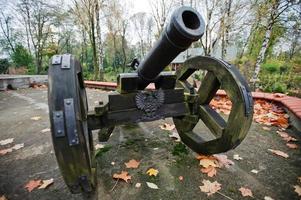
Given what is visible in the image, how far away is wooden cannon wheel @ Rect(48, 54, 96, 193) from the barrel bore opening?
0.81 meters

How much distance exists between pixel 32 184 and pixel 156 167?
123 cm

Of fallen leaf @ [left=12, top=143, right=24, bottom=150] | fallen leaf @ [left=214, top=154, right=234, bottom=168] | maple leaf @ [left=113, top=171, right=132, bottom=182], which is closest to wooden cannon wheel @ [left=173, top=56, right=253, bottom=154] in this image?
fallen leaf @ [left=214, top=154, right=234, bottom=168]

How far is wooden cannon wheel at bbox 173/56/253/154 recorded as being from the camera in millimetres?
1717

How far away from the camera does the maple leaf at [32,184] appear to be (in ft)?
5.92

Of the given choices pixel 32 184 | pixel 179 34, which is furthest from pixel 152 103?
pixel 32 184

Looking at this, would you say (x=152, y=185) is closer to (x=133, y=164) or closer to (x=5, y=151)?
(x=133, y=164)

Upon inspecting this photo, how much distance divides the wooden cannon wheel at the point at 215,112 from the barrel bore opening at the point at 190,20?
0.77 metres

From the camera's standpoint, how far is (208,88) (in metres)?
2.21

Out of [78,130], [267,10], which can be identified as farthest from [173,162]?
[267,10]

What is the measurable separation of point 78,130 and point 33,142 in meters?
2.17

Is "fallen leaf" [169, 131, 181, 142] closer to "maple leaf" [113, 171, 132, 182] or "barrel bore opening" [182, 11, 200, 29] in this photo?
"maple leaf" [113, 171, 132, 182]

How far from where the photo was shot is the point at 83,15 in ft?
43.8

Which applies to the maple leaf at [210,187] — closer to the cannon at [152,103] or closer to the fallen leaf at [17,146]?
the cannon at [152,103]

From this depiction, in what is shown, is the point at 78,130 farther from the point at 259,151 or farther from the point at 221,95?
the point at 221,95
